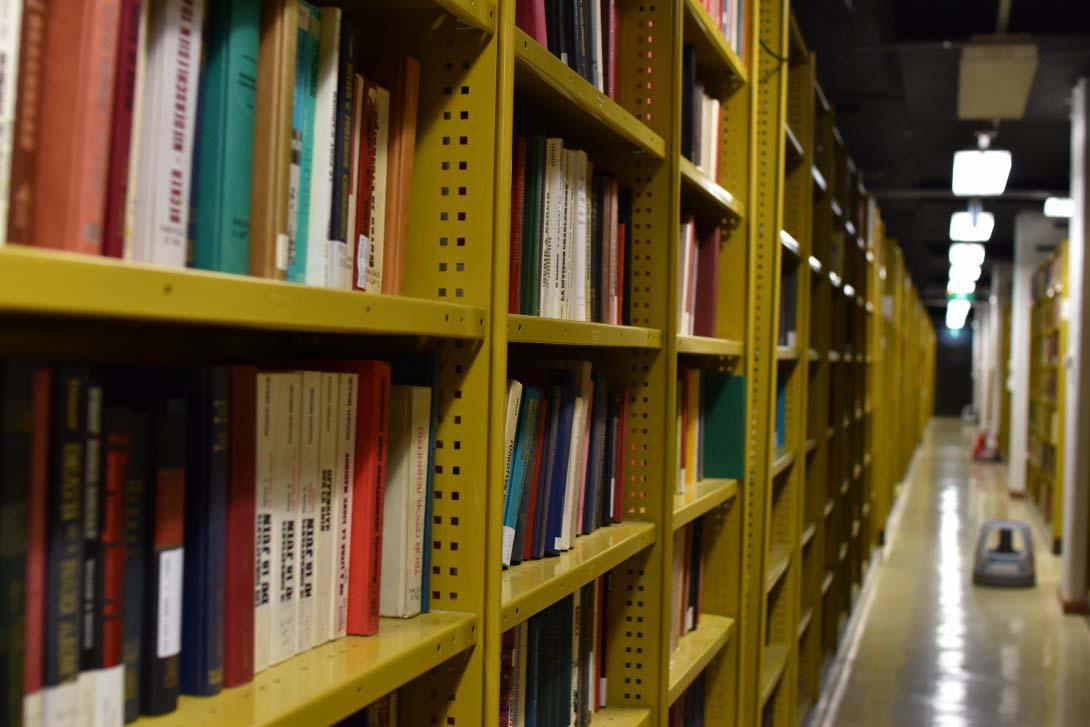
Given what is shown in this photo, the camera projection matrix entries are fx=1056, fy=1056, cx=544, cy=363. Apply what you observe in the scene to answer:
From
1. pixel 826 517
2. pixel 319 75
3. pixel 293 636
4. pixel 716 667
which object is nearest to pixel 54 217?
pixel 319 75

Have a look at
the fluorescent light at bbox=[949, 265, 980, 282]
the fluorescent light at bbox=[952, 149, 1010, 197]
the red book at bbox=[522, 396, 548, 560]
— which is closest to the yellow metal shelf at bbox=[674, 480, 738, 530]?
the red book at bbox=[522, 396, 548, 560]

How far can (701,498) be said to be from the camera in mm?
2521

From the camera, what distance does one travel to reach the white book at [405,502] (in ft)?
4.28

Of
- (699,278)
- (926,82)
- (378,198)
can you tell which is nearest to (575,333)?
(378,198)

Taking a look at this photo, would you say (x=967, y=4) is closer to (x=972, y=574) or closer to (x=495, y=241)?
(x=972, y=574)

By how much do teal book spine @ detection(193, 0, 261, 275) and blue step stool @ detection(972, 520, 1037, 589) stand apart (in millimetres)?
6995

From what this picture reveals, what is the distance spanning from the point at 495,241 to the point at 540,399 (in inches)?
16.5

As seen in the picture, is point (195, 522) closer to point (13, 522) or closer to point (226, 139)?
point (13, 522)

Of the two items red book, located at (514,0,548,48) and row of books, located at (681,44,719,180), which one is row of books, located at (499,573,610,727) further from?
row of books, located at (681,44,719,180)

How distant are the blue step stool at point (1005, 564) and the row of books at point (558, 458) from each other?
5.82 meters

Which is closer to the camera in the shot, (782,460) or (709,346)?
(709,346)

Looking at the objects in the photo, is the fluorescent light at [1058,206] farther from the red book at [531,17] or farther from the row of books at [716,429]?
the red book at [531,17]

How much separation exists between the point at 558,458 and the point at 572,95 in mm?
604

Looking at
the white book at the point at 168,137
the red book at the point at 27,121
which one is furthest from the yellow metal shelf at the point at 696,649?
the red book at the point at 27,121
